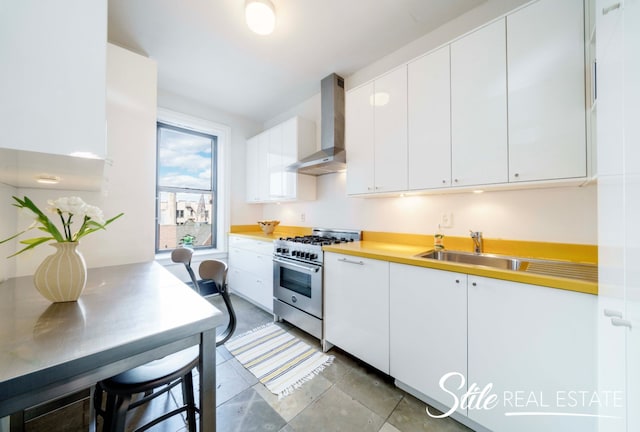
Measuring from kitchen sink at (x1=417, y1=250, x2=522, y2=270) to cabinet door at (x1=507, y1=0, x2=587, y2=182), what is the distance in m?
0.59

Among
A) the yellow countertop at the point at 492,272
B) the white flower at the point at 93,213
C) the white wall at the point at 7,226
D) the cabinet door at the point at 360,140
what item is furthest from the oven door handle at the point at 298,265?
the white wall at the point at 7,226

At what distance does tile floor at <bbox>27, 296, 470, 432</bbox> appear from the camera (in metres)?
1.32

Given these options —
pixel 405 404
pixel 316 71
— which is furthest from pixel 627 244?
pixel 316 71

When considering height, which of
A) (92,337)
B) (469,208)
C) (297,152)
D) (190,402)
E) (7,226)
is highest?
(297,152)

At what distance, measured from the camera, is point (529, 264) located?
4.93 feet

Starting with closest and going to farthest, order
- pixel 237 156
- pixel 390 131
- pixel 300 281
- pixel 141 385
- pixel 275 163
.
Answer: pixel 141 385
pixel 390 131
pixel 300 281
pixel 275 163
pixel 237 156

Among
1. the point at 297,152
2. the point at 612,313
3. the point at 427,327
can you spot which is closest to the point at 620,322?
the point at 612,313

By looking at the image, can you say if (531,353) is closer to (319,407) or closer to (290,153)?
(319,407)

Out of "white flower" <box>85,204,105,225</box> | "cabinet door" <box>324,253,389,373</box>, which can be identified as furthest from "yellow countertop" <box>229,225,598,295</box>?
"white flower" <box>85,204,105,225</box>

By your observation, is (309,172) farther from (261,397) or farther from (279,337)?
(261,397)

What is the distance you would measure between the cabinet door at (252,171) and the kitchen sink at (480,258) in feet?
8.35

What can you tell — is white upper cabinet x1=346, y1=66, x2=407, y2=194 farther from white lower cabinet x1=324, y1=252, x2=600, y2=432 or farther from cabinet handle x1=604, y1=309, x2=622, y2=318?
cabinet handle x1=604, y1=309, x2=622, y2=318

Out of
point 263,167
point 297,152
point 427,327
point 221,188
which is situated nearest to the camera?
point 427,327

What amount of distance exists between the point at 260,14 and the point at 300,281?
218 cm
